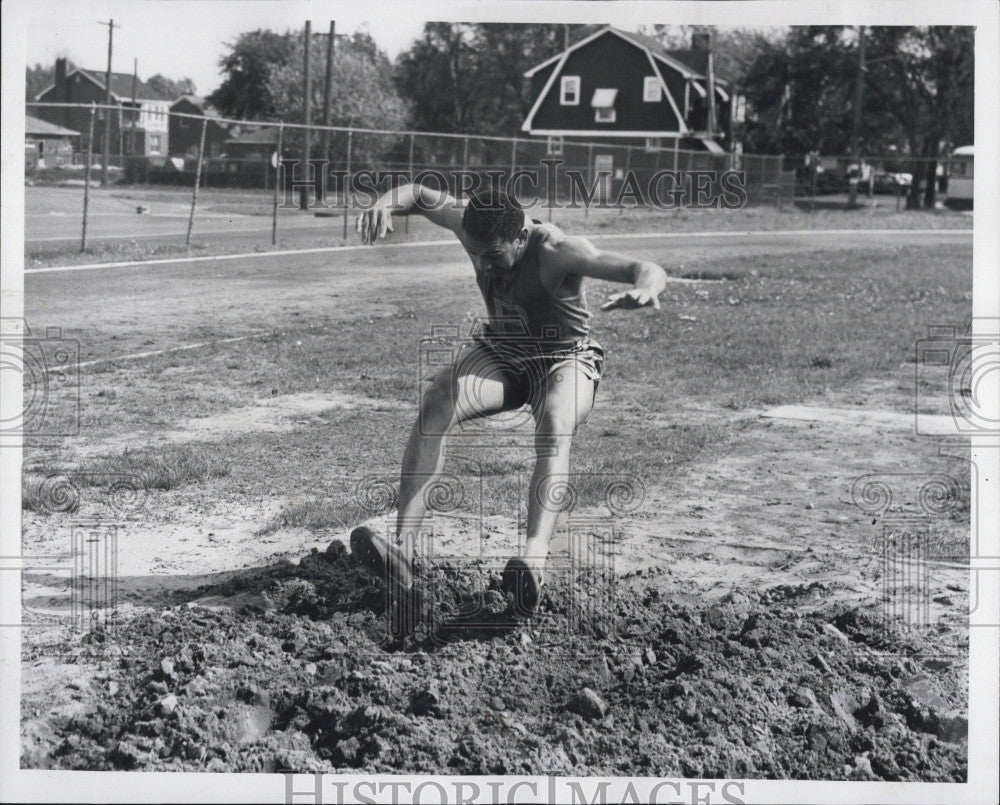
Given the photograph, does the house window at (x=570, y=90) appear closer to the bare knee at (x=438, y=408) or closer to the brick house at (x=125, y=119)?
the brick house at (x=125, y=119)

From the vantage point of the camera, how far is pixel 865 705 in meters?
3.90

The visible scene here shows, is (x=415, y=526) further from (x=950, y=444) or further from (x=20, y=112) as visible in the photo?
(x=950, y=444)

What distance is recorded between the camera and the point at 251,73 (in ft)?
36.0

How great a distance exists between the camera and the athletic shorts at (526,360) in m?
4.24

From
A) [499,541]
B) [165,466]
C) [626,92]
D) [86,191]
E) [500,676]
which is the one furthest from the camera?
[626,92]

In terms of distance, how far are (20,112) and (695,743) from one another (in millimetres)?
3332

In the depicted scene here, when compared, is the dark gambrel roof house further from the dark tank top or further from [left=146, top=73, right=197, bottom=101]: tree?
the dark tank top

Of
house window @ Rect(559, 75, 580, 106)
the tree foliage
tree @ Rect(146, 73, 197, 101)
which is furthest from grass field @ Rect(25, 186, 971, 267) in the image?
the tree foliage

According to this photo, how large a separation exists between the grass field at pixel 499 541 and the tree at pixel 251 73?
2063mm

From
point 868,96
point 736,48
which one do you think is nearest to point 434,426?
point 868,96

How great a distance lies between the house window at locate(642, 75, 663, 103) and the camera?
23.1 meters

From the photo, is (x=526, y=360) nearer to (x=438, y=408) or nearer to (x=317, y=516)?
(x=438, y=408)

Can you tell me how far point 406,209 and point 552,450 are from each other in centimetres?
109

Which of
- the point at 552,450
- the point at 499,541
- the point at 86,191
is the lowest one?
the point at 499,541
